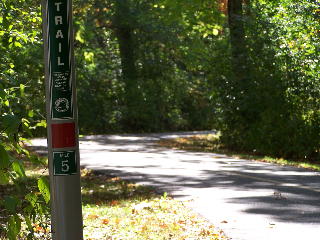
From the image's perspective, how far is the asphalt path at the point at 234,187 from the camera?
934 cm

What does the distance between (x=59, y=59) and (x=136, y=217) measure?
5996mm

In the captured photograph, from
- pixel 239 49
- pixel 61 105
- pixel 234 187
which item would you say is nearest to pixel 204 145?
pixel 239 49

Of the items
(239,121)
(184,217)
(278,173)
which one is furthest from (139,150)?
(184,217)

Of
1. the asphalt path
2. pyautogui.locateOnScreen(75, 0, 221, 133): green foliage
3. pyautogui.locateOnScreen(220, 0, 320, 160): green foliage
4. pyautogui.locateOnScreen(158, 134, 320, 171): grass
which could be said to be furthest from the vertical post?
pyautogui.locateOnScreen(75, 0, 221, 133): green foliage

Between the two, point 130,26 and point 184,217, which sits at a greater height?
point 130,26

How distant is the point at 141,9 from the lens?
122ft

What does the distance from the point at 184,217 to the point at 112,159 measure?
10.7 m

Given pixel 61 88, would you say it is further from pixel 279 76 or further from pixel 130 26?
pixel 130 26

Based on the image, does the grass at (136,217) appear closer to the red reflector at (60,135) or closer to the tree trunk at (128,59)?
the red reflector at (60,135)

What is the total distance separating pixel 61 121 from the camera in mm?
4117

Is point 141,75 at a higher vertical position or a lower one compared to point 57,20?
higher

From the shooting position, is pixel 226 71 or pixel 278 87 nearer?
pixel 278 87

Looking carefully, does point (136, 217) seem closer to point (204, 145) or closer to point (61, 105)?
point (61, 105)

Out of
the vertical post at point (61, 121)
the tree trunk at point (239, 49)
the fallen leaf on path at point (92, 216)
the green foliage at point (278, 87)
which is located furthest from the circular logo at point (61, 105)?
the tree trunk at point (239, 49)
